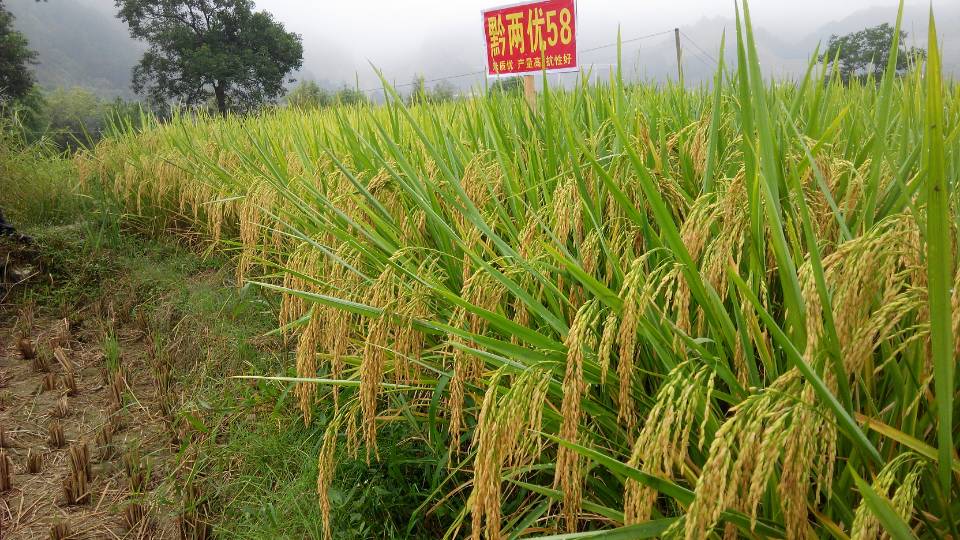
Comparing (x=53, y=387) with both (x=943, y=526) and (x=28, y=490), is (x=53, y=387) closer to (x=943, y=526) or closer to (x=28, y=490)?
(x=28, y=490)

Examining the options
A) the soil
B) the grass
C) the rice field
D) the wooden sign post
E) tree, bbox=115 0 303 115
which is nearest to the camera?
the rice field

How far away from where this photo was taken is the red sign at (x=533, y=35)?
4215 millimetres

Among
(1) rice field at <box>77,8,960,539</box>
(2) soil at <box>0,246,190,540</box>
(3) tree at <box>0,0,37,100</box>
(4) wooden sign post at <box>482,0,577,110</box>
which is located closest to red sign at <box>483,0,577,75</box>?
(4) wooden sign post at <box>482,0,577,110</box>

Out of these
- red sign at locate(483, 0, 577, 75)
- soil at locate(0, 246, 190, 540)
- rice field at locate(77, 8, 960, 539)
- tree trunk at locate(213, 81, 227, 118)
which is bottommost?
soil at locate(0, 246, 190, 540)

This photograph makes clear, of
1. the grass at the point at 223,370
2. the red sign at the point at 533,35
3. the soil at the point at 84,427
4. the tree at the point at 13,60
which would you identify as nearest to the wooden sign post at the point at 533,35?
the red sign at the point at 533,35

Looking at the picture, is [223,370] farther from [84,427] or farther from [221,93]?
[221,93]

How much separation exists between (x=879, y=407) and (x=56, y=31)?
131964 mm

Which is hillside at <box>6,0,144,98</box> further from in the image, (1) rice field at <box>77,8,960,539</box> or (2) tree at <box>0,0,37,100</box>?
(1) rice field at <box>77,8,960,539</box>

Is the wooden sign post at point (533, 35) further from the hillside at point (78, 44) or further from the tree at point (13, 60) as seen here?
the hillside at point (78, 44)

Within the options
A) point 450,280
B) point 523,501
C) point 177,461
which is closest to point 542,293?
point 450,280

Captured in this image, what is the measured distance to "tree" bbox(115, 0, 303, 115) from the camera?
1125 inches

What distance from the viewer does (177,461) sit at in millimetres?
2840

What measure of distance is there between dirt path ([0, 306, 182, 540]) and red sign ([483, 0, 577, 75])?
2856 mm

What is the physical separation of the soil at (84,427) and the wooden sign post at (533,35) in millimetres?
2849
